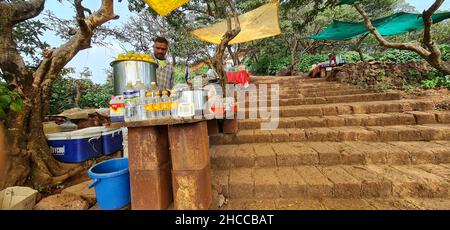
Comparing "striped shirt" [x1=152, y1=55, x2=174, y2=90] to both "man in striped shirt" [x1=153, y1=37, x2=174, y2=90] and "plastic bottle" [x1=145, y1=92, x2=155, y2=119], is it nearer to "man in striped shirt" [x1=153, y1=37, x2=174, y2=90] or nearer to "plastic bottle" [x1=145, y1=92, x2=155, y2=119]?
"man in striped shirt" [x1=153, y1=37, x2=174, y2=90]

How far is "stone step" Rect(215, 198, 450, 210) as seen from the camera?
5.52ft

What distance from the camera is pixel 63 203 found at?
202 centimetres

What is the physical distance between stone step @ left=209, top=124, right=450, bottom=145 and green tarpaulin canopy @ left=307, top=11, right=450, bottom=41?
496cm

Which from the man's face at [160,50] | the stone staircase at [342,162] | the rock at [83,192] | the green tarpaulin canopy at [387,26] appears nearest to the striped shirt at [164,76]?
the man's face at [160,50]

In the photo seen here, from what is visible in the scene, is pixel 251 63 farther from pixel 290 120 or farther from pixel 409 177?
pixel 409 177

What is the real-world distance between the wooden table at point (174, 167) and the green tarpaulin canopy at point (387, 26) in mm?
7815

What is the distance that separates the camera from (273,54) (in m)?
14.5

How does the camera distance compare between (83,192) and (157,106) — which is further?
(83,192)

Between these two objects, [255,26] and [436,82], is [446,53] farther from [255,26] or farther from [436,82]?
[255,26]

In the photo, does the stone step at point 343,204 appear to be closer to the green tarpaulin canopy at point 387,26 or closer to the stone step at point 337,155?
the stone step at point 337,155

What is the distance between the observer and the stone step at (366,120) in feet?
9.80

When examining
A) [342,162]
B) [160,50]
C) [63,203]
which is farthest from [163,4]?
[342,162]

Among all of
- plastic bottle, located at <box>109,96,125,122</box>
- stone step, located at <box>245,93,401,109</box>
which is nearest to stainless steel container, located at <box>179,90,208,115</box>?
plastic bottle, located at <box>109,96,125,122</box>

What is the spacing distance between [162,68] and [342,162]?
3074 millimetres
